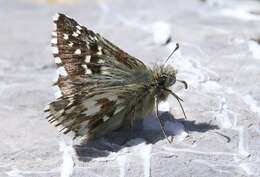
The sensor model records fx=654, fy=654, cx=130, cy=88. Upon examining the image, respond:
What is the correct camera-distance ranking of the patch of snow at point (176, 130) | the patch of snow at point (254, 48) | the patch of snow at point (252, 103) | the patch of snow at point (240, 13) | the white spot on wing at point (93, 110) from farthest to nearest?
the patch of snow at point (240, 13)
the patch of snow at point (254, 48)
the patch of snow at point (252, 103)
the patch of snow at point (176, 130)
the white spot on wing at point (93, 110)

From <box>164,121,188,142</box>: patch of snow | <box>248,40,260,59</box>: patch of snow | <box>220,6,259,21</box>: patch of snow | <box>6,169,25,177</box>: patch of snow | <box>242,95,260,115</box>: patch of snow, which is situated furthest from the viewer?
<box>220,6,259,21</box>: patch of snow

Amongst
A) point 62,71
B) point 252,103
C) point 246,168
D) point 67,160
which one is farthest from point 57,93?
point 246,168

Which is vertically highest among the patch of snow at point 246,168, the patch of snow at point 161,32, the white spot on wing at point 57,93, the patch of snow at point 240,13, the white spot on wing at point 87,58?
the patch of snow at point 240,13

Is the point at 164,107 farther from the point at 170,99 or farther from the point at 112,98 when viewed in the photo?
the point at 112,98

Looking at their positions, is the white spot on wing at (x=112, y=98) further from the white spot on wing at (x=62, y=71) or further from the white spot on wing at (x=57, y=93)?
the white spot on wing at (x=57, y=93)

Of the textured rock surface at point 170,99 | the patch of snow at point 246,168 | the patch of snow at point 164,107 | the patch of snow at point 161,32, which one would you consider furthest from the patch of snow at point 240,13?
the patch of snow at point 246,168

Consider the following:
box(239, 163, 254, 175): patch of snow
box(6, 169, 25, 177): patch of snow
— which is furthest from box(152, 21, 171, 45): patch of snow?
box(6, 169, 25, 177): patch of snow

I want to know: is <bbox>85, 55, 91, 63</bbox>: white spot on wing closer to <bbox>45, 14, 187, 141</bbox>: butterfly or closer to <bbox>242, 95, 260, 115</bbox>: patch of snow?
<bbox>45, 14, 187, 141</bbox>: butterfly
